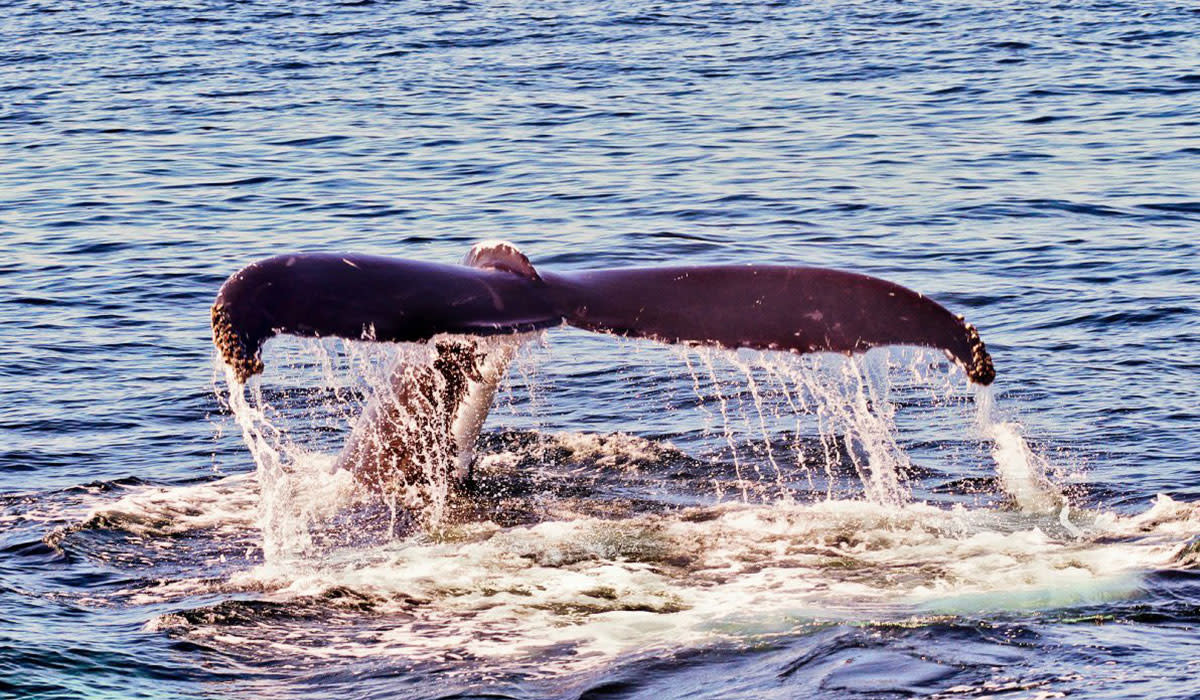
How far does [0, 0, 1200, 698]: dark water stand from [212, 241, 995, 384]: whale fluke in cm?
20

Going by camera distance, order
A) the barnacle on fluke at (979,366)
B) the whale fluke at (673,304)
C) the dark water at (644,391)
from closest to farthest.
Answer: the whale fluke at (673,304) < the barnacle on fluke at (979,366) < the dark water at (644,391)

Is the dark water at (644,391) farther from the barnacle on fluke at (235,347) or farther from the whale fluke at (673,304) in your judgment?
the barnacle on fluke at (235,347)

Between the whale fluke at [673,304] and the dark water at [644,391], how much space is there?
20 cm

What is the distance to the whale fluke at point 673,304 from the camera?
683cm

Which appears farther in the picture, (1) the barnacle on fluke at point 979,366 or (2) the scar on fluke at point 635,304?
(1) the barnacle on fluke at point 979,366

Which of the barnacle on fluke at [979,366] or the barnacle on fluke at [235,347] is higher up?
the barnacle on fluke at [235,347]

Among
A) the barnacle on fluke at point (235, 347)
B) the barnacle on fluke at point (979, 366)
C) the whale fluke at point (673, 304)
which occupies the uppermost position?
the barnacle on fluke at point (235, 347)

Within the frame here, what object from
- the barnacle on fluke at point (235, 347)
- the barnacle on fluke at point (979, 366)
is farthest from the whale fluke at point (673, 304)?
the barnacle on fluke at point (235, 347)

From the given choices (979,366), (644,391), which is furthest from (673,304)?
(644,391)

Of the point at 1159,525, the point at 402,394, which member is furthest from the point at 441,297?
the point at 1159,525

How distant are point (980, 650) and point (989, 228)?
34.8 ft

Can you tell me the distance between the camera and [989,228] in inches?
672

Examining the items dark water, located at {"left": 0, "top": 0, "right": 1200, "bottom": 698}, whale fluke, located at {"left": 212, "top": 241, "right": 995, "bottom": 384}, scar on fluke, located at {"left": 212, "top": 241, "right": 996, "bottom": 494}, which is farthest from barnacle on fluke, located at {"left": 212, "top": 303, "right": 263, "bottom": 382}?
dark water, located at {"left": 0, "top": 0, "right": 1200, "bottom": 698}

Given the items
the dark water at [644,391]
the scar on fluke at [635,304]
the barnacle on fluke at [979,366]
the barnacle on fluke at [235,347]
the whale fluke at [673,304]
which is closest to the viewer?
the barnacle on fluke at [235,347]
